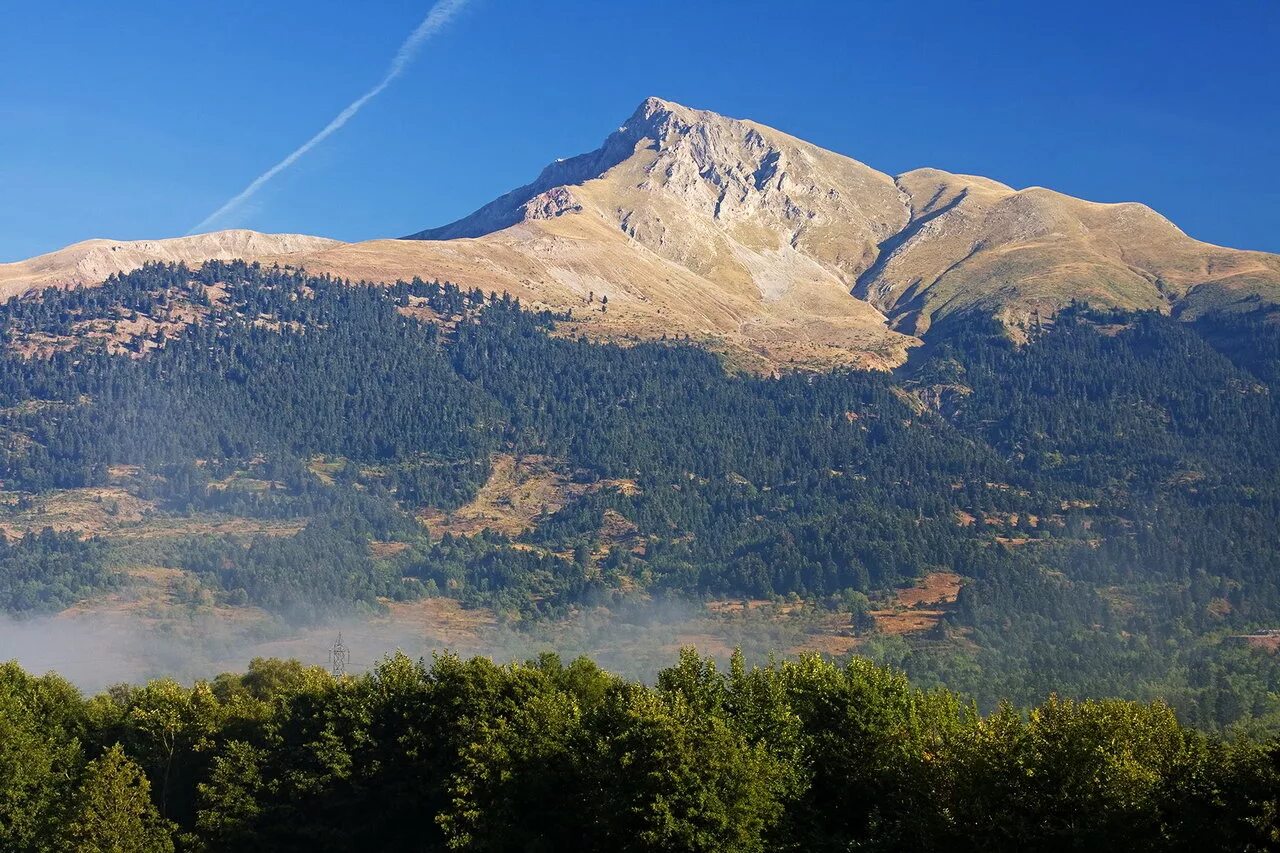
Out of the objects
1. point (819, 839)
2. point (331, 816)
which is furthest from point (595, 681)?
point (819, 839)

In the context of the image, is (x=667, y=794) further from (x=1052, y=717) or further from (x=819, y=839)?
(x=1052, y=717)

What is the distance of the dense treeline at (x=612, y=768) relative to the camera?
69.6 metres

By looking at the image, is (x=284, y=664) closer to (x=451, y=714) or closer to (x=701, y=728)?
(x=451, y=714)

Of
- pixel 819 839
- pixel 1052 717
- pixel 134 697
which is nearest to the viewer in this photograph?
pixel 1052 717

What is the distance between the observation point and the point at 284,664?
534ft

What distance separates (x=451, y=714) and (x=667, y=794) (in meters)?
27.2

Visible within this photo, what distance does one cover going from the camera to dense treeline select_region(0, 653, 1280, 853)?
228 feet

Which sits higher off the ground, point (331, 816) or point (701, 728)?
point (701, 728)

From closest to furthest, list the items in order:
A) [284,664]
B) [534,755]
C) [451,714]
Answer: [534,755] < [451,714] < [284,664]

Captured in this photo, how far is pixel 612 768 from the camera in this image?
286 ft

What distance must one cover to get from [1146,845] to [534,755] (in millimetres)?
42310

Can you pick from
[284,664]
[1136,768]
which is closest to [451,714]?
[1136,768]

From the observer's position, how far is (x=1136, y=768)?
69875mm

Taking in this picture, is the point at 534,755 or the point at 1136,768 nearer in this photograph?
the point at 1136,768
